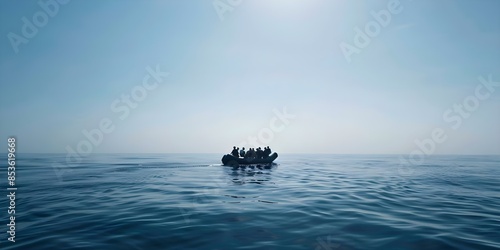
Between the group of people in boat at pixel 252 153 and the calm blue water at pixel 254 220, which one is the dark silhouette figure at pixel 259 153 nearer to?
the group of people in boat at pixel 252 153

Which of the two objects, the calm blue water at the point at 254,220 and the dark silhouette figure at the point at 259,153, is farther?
the dark silhouette figure at the point at 259,153

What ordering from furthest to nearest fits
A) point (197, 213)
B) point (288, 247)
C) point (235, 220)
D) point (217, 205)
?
point (217, 205)
point (197, 213)
point (235, 220)
point (288, 247)

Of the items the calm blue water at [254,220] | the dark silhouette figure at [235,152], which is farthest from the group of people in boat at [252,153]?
the calm blue water at [254,220]

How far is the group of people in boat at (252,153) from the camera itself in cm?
3595

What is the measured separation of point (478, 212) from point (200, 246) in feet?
38.6

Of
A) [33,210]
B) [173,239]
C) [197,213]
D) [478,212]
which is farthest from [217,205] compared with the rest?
[478,212]

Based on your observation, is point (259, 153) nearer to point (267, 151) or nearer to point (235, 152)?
point (267, 151)

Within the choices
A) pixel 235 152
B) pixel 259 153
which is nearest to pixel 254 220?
pixel 235 152

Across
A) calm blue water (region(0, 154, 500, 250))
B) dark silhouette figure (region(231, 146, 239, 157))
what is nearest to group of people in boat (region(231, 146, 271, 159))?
dark silhouette figure (region(231, 146, 239, 157))

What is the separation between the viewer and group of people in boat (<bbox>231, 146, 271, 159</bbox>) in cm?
3595

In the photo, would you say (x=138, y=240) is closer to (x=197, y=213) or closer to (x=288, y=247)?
(x=197, y=213)

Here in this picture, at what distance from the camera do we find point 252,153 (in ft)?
121

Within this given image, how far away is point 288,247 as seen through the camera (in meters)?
6.38

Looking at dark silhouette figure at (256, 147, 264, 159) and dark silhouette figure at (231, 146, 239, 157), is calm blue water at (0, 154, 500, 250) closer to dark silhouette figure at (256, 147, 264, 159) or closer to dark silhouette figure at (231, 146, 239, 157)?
dark silhouette figure at (231, 146, 239, 157)
